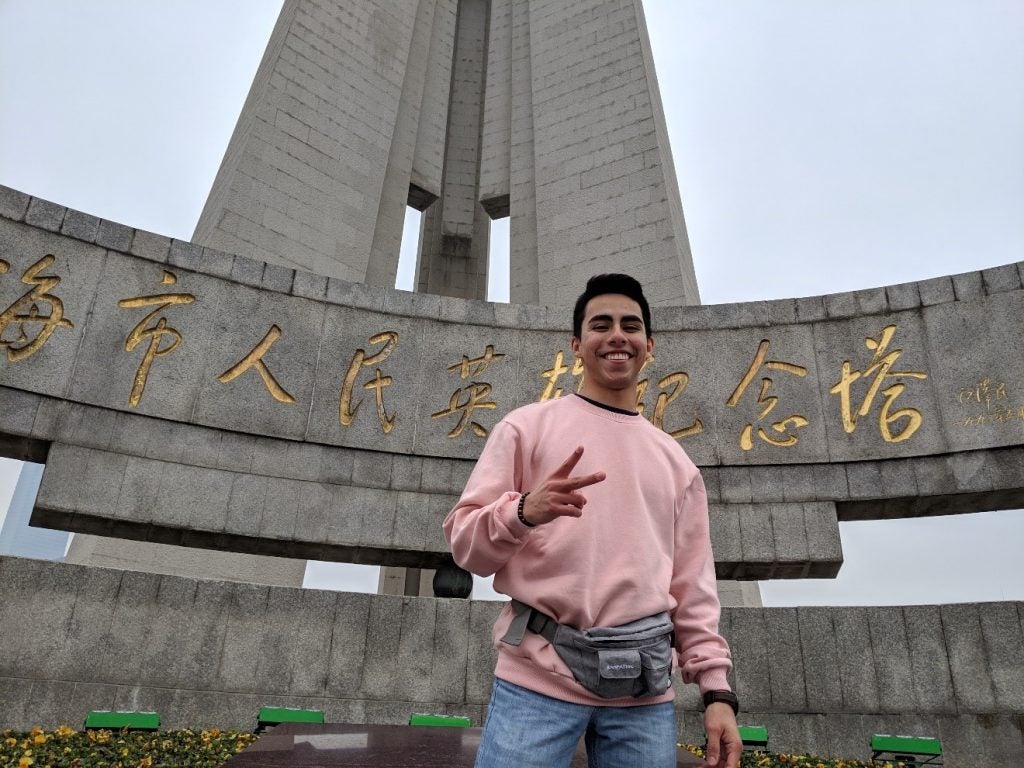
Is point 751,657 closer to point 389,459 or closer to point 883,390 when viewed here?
point 883,390

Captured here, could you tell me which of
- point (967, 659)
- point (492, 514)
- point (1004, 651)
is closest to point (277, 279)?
point (492, 514)

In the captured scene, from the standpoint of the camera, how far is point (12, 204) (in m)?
7.14

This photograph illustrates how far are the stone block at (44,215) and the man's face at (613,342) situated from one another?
7385 millimetres

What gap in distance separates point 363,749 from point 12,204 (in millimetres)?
6873

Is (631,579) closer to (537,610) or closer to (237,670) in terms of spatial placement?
(537,610)

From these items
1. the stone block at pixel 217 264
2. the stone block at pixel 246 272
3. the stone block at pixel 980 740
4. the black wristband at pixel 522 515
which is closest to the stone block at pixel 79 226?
the stone block at pixel 217 264

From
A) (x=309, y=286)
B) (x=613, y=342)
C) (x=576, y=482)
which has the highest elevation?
(x=309, y=286)

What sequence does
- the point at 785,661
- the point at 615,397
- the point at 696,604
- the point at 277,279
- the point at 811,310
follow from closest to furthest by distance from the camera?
the point at 696,604, the point at 615,397, the point at 785,661, the point at 277,279, the point at 811,310

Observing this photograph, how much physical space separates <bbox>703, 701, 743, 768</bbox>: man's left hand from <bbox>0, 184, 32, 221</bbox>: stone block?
8.08 meters

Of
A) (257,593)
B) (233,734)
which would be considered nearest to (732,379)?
(257,593)

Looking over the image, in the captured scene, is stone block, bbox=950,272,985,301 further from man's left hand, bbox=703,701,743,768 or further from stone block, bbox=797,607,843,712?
man's left hand, bbox=703,701,743,768

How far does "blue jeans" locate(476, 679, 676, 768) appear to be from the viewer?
1.45 metres

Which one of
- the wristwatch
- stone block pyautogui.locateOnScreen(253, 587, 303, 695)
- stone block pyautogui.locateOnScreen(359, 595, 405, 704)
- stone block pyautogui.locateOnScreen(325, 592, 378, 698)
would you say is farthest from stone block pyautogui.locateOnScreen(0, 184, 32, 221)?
the wristwatch

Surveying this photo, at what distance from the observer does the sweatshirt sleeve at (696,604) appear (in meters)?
1.67
